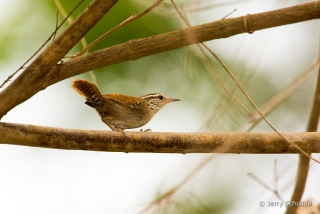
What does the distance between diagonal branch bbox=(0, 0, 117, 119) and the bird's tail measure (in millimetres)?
1365

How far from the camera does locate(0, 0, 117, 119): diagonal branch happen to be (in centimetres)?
229

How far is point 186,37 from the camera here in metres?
2.37

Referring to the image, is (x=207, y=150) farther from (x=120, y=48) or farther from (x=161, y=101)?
(x=161, y=101)

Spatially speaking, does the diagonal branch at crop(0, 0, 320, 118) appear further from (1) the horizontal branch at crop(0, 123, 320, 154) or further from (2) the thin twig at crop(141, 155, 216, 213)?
(2) the thin twig at crop(141, 155, 216, 213)

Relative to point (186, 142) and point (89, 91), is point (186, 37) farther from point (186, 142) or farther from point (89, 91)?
point (89, 91)

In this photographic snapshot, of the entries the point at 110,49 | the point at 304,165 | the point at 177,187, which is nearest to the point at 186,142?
the point at 177,187

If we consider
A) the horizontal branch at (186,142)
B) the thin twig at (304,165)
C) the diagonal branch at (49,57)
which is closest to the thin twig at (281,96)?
the thin twig at (304,165)

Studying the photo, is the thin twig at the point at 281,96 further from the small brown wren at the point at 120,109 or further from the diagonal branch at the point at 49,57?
the small brown wren at the point at 120,109

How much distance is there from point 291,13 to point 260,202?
1195 millimetres

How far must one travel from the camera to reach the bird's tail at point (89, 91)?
157 inches

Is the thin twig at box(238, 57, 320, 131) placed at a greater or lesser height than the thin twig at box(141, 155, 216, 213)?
greater

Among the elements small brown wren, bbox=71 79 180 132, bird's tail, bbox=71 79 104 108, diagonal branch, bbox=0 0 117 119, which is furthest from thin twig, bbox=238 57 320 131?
small brown wren, bbox=71 79 180 132

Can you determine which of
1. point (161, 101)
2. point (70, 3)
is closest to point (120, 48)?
point (70, 3)

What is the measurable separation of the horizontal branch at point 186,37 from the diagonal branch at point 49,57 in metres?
0.11
